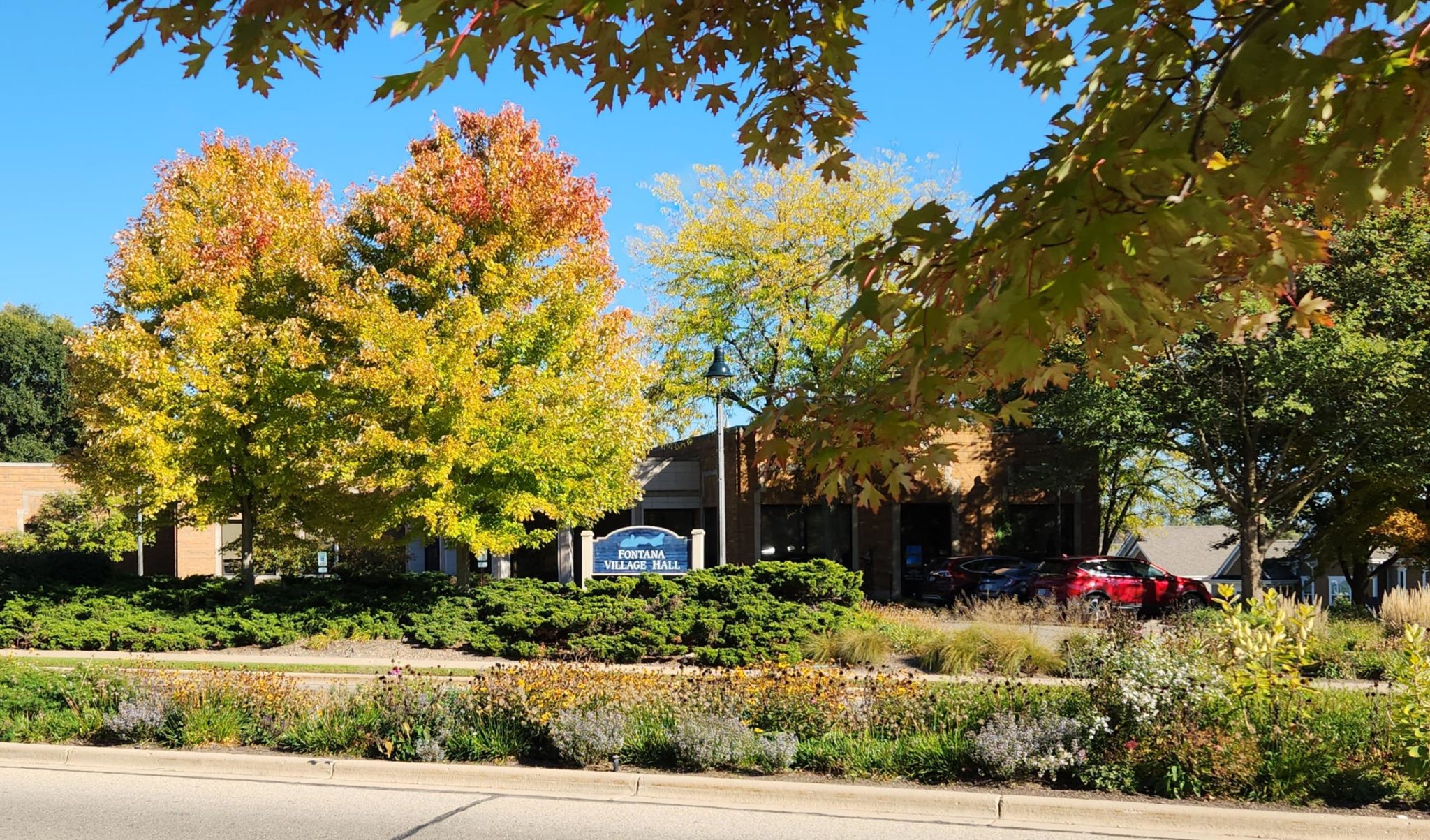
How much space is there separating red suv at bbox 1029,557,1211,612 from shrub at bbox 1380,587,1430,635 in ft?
22.9

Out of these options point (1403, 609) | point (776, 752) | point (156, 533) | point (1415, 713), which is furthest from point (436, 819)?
point (156, 533)

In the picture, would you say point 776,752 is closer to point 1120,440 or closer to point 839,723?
point 839,723

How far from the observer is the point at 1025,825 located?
7.36 m

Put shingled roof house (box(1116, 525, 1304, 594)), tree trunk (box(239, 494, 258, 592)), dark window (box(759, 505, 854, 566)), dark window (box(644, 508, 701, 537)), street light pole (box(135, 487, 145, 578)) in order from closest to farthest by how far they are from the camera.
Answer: street light pole (box(135, 487, 145, 578)) → tree trunk (box(239, 494, 258, 592)) → dark window (box(759, 505, 854, 566)) → dark window (box(644, 508, 701, 537)) → shingled roof house (box(1116, 525, 1304, 594))

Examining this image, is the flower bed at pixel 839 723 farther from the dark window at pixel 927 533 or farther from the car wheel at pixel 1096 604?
the dark window at pixel 927 533

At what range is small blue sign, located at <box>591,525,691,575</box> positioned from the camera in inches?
792

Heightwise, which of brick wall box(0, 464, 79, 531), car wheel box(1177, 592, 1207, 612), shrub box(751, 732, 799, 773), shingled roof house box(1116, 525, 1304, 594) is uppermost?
brick wall box(0, 464, 79, 531)

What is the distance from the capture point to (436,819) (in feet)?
24.6

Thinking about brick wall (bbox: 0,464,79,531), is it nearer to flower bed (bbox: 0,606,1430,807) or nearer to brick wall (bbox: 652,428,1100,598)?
brick wall (bbox: 652,428,1100,598)

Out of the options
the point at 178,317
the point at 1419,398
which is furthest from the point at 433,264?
the point at 1419,398

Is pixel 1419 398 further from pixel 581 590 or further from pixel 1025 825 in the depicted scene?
pixel 1025 825

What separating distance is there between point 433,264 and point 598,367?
3.48 m

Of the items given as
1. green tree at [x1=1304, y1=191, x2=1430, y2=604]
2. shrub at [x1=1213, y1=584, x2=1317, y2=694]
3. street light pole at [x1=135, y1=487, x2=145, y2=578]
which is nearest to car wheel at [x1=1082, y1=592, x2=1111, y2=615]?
green tree at [x1=1304, y1=191, x2=1430, y2=604]

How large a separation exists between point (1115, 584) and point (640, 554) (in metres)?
11.3
